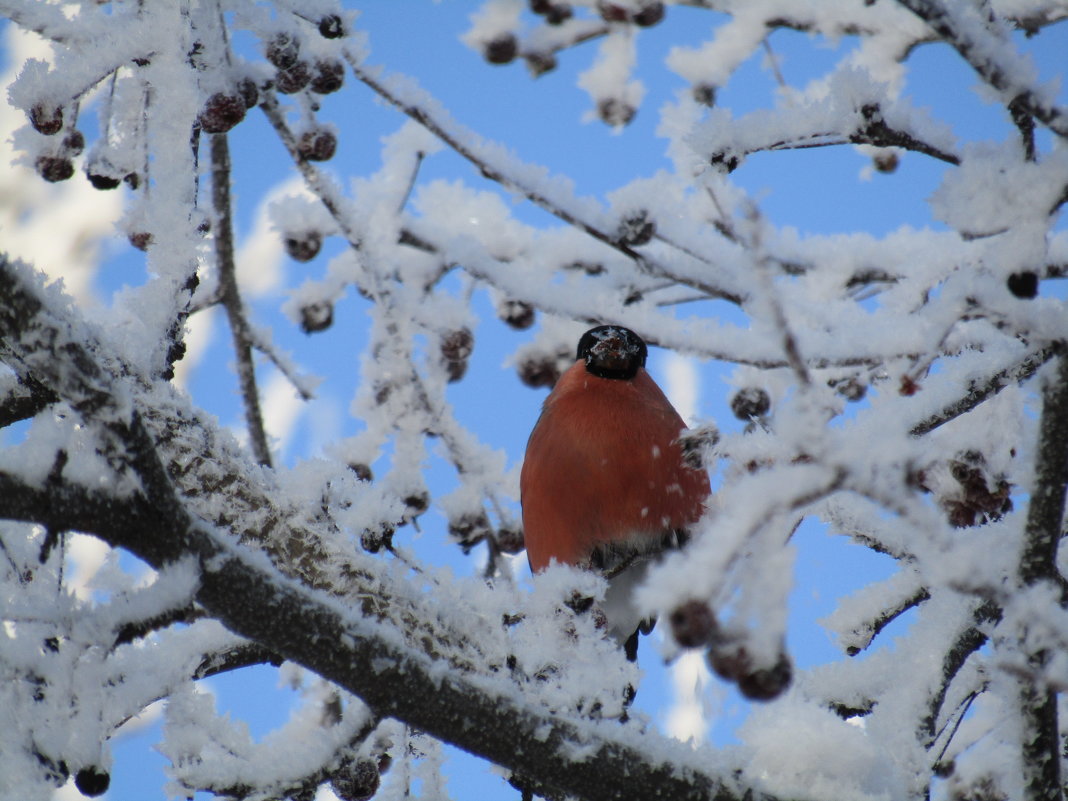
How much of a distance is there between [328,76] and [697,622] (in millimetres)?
1644

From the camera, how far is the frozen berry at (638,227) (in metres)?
2.13

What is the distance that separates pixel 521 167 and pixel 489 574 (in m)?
1.20

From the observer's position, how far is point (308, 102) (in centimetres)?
225

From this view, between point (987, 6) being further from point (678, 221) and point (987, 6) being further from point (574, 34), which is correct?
point (574, 34)

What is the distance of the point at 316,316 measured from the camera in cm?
304

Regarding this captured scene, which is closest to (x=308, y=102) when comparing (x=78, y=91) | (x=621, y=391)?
(x=78, y=91)

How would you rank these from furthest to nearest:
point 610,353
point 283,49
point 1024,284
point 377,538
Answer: point 610,353 → point 283,49 → point 377,538 → point 1024,284

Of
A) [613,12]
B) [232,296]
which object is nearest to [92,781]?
[232,296]

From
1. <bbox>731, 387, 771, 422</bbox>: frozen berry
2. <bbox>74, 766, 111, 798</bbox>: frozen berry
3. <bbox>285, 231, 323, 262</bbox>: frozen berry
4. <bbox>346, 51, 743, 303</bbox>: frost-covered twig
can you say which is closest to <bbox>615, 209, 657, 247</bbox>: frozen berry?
<bbox>346, 51, 743, 303</bbox>: frost-covered twig

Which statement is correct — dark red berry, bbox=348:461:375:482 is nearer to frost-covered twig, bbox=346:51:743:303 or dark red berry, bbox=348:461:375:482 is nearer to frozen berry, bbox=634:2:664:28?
frost-covered twig, bbox=346:51:743:303

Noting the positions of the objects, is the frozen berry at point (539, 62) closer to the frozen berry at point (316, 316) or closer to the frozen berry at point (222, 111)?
the frozen berry at point (316, 316)

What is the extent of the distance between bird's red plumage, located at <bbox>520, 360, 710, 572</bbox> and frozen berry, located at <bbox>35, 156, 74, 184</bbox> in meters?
1.46

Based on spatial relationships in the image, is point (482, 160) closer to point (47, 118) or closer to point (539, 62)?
point (47, 118)

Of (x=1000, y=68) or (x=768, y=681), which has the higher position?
(x=1000, y=68)
